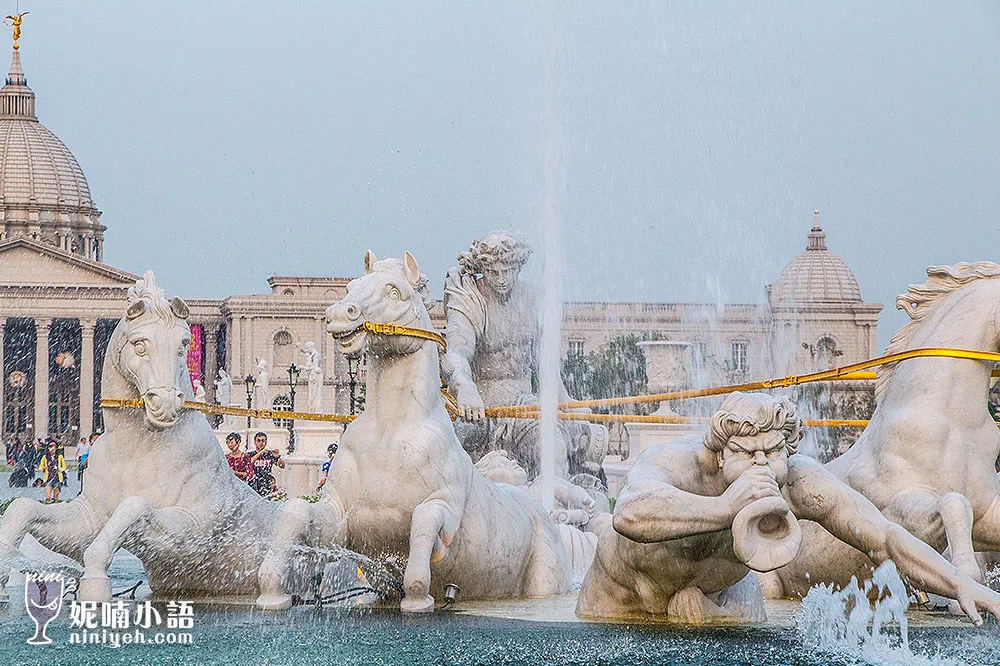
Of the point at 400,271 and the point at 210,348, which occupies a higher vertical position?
the point at 210,348

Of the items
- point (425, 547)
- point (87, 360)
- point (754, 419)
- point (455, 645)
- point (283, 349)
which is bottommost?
point (455, 645)

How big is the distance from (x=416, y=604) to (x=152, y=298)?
1.77 m

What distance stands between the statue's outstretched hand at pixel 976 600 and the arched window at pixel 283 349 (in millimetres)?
96046

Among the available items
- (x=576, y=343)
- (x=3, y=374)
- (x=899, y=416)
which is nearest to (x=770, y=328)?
(x=576, y=343)

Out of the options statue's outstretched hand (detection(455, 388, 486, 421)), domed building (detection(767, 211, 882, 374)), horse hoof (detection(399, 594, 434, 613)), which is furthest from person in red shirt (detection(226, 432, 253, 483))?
domed building (detection(767, 211, 882, 374))

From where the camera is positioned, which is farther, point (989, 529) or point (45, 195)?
point (45, 195)

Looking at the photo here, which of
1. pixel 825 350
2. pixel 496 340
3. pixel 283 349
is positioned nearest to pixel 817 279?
pixel 825 350

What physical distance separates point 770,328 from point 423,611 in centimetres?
6454

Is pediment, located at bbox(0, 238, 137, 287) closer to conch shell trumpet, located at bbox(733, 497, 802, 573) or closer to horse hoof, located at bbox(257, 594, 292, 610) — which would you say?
horse hoof, located at bbox(257, 594, 292, 610)

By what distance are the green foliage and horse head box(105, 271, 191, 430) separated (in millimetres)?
39195

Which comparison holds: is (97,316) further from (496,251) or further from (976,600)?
(976,600)

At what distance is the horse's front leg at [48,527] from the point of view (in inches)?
234

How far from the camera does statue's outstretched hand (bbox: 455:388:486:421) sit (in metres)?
7.16

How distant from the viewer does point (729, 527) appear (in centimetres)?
467
